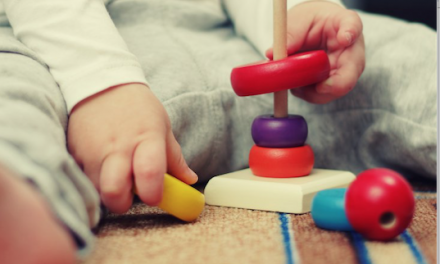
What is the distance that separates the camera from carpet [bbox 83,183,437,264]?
1.60 ft

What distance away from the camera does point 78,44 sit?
0.65 m

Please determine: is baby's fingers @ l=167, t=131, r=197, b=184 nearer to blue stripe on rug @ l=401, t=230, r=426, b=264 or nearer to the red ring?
the red ring

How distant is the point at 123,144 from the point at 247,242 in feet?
0.50

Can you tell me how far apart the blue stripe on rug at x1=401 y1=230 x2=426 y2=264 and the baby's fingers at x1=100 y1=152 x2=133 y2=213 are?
0.87 feet

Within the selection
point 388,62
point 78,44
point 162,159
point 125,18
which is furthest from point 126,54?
point 388,62

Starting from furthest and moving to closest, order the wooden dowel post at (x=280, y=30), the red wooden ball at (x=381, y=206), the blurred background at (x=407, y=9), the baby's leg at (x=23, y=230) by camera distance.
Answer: the blurred background at (x=407, y=9) → the wooden dowel post at (x=280, y=30) → the red wooden ball at (x=381, y=206) → the baby's leg at (x=23, y=230)

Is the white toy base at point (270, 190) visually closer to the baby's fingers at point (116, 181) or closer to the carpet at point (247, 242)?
the carpet at point (247, 242)

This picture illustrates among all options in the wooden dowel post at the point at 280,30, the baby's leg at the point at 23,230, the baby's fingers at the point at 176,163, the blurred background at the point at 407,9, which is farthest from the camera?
the blurred background at the point at 407,9

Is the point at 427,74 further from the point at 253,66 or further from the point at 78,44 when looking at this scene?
the point at 78,44

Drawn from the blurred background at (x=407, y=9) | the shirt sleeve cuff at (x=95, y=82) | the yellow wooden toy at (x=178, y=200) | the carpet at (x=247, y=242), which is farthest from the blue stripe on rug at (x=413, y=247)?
the blurred background at (x=407, y=9)

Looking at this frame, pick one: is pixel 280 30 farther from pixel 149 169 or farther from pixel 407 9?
pixel 407 9

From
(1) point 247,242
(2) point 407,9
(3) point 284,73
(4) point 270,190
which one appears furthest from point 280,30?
(2) point 407,9

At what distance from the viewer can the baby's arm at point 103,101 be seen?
55 cm

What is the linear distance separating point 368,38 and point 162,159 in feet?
1.67
